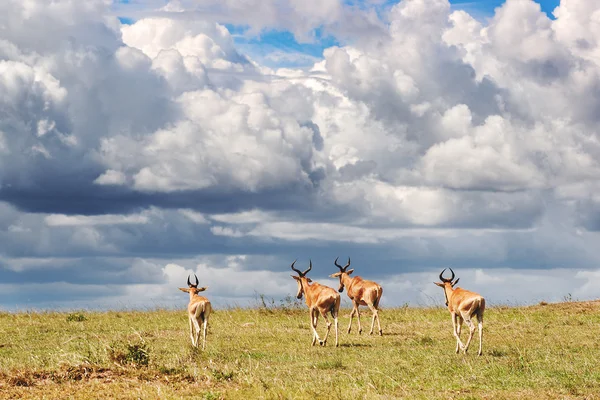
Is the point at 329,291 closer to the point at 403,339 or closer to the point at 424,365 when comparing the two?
the point at 403,339

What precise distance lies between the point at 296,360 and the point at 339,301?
506 centimetres

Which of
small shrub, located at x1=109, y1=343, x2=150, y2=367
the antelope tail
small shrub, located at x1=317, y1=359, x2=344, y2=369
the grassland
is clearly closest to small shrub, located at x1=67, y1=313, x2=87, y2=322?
the grassland

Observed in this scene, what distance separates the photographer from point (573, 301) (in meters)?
33.0

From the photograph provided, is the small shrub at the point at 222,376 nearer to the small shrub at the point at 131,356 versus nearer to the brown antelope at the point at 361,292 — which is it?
the small shrub at the point at 131,356

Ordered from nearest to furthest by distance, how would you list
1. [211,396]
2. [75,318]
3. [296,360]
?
[211,396] < [296,360] < [75,318]

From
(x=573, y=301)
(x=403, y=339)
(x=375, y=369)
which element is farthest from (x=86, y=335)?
(x=573, y=301)

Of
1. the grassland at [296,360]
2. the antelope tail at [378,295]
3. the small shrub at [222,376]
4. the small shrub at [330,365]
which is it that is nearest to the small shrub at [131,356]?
the grassland at [296,360]

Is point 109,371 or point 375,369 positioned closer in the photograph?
point 109,371

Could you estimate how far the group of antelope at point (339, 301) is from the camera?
818 inches

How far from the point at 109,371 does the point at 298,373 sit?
384 centimetres

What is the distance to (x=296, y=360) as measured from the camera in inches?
753

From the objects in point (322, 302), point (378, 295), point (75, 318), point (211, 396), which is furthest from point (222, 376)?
point (75, 318)

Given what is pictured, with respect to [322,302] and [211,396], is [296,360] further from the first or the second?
[211,396]

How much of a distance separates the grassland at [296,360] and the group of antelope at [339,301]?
0.65 m
